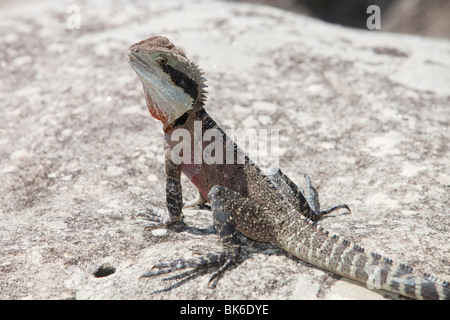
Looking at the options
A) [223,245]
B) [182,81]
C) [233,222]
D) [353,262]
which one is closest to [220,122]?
[182,81]

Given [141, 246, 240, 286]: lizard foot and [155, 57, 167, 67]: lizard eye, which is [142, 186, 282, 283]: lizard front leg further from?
[155, 57, 167, 67]: lizard eye

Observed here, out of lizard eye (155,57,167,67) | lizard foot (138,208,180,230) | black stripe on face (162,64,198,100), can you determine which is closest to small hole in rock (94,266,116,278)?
lizard foot (138,208,180,230)

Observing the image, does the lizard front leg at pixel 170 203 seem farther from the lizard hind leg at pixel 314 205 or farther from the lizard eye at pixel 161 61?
the lizard hind leg at pixel 314 205

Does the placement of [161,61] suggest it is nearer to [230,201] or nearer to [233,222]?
[230,201]

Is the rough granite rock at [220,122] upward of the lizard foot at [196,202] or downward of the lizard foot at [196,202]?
upward

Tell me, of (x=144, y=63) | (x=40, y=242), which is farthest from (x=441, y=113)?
(x=40, y=242)

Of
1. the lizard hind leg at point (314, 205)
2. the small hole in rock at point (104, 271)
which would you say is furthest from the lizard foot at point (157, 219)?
the lizard hind leg at point (314, 205)

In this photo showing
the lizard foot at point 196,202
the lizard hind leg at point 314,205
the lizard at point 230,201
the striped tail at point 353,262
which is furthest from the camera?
the lizard foot at point 196,202
